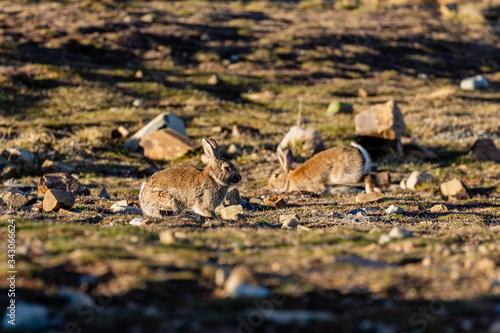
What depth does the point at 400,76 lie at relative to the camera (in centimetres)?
3672

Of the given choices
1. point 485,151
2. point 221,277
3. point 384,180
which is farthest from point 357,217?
point 485,151

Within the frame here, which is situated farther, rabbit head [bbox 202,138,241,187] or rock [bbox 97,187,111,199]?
rock [bbox 97,187,111,199]

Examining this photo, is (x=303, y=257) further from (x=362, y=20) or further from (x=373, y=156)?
(x=362, y=20)

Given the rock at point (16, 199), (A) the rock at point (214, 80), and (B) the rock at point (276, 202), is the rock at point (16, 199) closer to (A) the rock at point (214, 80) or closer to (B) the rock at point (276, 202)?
(B) the rock at point (276, 202)

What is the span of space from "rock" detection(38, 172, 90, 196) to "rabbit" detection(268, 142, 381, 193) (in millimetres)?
5901

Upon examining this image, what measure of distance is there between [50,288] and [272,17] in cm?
4696

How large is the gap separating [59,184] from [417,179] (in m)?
10.9

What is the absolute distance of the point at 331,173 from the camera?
52.4ft

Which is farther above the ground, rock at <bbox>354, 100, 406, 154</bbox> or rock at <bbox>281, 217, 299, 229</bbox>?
rock at <bbox>281, 217, 299, 229</bbox>

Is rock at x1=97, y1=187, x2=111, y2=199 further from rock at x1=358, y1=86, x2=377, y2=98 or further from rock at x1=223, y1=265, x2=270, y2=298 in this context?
rock at x1=358, y1=86, x2=377, y2=98

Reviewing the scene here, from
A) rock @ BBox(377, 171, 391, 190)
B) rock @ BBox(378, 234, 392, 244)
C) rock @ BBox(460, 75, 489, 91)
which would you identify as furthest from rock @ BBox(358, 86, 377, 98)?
rock @ BBox(378, 234, 392, 244)

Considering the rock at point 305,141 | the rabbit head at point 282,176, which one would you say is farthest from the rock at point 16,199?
the rock at point 305,141

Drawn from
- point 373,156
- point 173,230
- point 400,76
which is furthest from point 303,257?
point 400,76

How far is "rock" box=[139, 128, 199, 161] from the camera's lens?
65.6 feet
